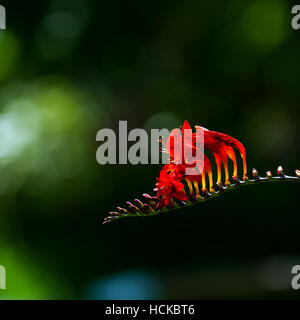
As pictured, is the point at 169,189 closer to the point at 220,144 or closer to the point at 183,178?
the point at 183,178

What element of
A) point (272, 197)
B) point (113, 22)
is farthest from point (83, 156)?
point (272, 197)

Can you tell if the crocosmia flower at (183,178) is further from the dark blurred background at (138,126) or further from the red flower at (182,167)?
the dark blurred background at (138,126)

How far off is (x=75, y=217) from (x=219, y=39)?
2461 millimetres

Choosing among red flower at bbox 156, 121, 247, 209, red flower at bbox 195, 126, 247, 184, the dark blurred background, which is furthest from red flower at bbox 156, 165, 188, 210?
the dark blurred background

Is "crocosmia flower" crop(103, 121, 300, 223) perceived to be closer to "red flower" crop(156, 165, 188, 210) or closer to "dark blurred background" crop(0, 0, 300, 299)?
"red flower" crop(156, 165, 188, 210)

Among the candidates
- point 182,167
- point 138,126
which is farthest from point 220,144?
point 138,126

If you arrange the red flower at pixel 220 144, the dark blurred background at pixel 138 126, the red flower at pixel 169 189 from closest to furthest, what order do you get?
1. the red flower at pixel 169 189
2. the red flower at pixel 220 144
3. the dark blurred background at pixel 138 126

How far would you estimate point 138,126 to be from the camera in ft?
15.9

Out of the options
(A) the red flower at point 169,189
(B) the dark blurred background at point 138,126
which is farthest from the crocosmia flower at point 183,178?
(B) the dark blurred background at point 138,126

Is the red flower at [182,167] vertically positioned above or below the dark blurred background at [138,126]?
below

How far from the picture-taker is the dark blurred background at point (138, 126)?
4.36 metres

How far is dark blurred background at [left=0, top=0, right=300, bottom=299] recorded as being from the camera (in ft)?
14.3

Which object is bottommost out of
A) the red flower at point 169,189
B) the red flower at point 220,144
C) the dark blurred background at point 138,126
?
the red flower at point 169,189

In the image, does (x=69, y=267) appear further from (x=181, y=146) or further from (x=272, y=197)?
(x=181, y=146)
